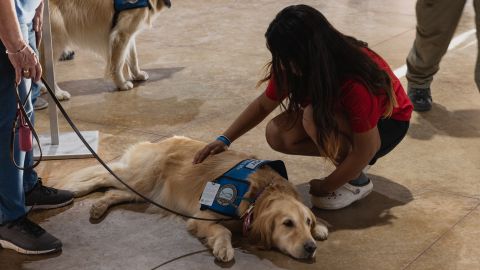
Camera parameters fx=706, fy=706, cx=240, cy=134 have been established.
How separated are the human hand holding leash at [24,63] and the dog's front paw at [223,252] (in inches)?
39.2

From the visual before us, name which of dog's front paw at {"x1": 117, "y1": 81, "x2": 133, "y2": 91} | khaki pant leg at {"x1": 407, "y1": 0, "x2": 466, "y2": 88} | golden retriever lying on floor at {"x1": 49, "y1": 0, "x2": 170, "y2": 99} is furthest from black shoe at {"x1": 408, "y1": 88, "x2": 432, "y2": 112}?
dog's front paw at {"x1": 117, "y1": 81, "x2": 133, "y2": 91}

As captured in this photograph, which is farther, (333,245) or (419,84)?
(419,84)

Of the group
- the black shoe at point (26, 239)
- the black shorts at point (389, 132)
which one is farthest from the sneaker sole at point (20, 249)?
the black shorts at point (389, 132)

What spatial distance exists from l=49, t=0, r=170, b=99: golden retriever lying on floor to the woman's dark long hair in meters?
2.21

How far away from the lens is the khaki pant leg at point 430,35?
4.50 m

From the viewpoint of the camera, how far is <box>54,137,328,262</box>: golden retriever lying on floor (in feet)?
9.49

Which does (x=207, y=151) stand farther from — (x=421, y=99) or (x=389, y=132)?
(x=421, y=99)

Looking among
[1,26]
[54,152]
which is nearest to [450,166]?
[54,152]

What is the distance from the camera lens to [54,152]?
3957 millimetres

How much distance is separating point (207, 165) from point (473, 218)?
1.26 metres

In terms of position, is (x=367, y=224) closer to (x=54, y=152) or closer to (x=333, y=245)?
(x=333, y=245)

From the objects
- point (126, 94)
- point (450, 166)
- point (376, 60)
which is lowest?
point (126, 94)

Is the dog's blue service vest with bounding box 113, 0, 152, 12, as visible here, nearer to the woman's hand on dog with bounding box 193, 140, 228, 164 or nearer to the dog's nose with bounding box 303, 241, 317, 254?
the woman's hand on dog with bounding box 193, 140, 228, 164

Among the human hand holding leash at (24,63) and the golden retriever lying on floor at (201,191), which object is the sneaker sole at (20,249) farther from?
the human hand holding leash at (24,63)
